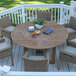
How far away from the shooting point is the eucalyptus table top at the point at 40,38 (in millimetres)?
3916

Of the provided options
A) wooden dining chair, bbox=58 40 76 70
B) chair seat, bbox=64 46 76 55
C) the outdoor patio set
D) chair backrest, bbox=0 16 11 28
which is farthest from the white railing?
chair seat, bbox=64 46 76 55

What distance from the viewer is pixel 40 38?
4.18 m

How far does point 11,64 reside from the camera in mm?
4352

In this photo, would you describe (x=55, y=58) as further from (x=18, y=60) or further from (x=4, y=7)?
(x=4, y=7)

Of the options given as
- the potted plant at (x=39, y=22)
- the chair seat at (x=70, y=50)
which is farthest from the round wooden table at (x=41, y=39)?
the chair seat at (x=70, y=50)

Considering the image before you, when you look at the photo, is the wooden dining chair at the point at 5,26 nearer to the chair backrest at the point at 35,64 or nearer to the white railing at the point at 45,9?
the white railing at the point at 45,9

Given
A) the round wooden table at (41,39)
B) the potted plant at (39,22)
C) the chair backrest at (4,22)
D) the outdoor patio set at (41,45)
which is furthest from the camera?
the chair backrest at (4,22)

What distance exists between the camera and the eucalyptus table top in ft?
12.8

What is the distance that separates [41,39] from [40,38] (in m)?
0.06

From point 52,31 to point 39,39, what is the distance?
0.56 metres

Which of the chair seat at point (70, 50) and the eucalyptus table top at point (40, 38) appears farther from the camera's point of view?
the chair seat at point (70, 50)

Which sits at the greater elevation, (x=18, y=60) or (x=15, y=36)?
(x=15, y=36)


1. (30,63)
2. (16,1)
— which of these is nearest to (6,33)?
(30,63)

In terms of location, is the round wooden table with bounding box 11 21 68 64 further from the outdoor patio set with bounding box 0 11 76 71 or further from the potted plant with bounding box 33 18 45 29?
the potted plant with bounding box 33 18 45 29
